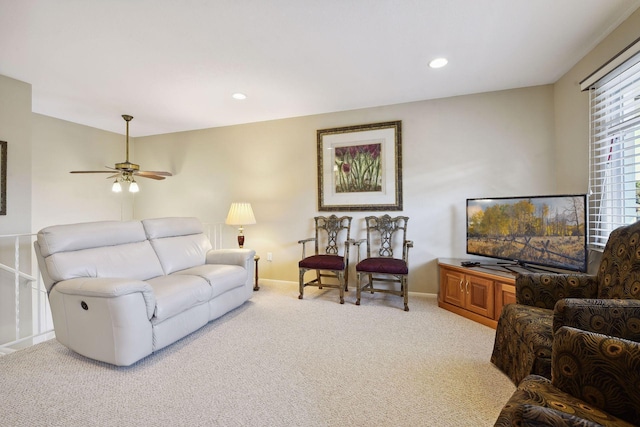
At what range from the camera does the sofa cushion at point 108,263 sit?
2.05 m

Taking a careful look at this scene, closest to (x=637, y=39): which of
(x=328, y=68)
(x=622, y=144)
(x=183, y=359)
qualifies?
(x=622, y=144)

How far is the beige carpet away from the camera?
145cm

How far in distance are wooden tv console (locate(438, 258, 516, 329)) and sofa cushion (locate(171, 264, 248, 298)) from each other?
7.36 ft

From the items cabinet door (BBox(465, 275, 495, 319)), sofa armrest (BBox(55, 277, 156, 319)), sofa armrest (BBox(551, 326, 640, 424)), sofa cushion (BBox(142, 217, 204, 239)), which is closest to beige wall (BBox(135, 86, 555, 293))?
cabinet door (BBox(465, 275, 495, 319))

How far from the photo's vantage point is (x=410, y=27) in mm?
2000

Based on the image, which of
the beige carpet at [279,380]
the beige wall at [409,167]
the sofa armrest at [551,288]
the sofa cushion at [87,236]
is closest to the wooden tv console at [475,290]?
the beige carpet at [279,380]

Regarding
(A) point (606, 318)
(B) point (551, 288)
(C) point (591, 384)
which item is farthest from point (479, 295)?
(C) point (591, 384)

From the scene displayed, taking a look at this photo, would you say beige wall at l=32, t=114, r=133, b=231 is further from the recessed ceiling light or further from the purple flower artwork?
the recessed ceiling light

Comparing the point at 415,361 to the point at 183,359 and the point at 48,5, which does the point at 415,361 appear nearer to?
the point at 183,359

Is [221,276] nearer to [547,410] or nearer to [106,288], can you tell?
[106,288]

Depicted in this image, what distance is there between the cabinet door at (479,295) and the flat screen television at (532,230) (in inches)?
14.9

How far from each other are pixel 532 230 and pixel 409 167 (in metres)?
1.46

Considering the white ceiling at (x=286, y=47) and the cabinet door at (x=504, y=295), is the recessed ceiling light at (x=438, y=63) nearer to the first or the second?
the white ceiling at (x=286, y=47)

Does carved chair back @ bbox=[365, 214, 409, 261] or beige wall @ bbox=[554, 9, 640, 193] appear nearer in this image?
beige wall @ bbox=[554, 9, 640, 193]
